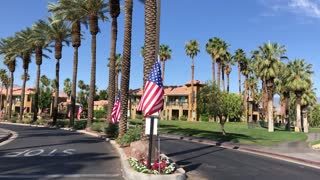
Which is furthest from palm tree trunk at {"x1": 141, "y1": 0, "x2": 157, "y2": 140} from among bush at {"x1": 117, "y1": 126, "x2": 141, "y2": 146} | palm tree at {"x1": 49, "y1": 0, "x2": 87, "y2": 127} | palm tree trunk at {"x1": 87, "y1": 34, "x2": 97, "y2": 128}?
palm tree at {"x1": 49, "y1": 0, "x2": 87, "y2": 127}

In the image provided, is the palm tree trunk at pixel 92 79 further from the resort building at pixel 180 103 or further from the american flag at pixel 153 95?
the resort building at pixel 180 103

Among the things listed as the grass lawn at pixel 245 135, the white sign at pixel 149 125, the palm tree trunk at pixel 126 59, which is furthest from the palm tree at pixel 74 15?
the white sign at pixel 149 125

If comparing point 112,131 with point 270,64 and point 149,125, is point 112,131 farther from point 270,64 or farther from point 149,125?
point 270,64

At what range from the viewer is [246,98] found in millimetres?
103375

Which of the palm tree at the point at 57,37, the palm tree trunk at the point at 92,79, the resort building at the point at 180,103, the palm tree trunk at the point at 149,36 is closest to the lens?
the palm tree trunk at the point at 149,36

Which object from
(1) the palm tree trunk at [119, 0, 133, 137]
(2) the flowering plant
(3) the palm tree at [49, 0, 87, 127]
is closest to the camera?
(2) the flowering plant

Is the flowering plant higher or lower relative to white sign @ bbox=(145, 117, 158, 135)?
lower

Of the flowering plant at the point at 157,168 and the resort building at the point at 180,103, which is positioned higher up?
the resort building at the point at 180,103

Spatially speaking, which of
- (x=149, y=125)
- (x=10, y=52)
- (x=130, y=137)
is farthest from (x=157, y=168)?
(x=10, y=52)

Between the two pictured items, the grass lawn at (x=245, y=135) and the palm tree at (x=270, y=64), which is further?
the palm tree at (x=270, y=64)

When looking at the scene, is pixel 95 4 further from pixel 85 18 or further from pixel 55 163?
pixel 55 163

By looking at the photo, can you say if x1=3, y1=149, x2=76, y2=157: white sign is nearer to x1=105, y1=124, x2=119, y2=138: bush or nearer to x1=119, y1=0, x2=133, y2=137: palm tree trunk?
x1=119, y1=0, x2=133, y2=137: palm tree trunk

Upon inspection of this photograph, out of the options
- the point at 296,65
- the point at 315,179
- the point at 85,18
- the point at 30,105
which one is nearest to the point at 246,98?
the point at 296,65

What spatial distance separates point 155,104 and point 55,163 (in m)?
5.00
